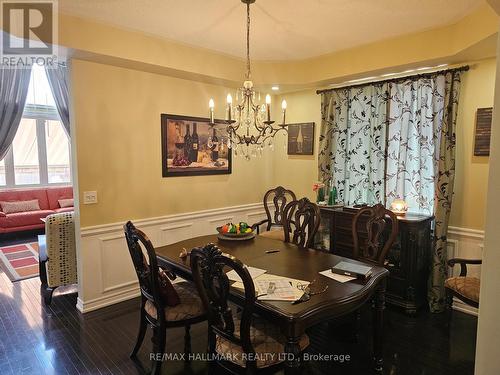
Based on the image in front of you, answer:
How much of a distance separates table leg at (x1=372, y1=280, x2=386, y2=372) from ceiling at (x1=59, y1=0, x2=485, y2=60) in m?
2.21

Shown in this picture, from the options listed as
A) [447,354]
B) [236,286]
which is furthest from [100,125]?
[447,354]

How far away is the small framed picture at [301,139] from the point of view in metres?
4.64

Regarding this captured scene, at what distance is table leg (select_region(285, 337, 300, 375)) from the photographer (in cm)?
167

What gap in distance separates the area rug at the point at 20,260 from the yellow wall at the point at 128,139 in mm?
1897

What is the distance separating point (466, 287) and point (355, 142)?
2027 mm

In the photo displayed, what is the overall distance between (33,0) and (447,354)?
4.29 m

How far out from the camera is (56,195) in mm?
6805

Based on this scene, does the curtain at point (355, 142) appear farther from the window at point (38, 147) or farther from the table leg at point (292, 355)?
the window at point (38, 147)

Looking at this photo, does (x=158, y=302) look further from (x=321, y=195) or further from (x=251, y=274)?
(x=321, y=195)

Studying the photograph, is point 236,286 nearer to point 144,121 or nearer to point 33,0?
point 144,121

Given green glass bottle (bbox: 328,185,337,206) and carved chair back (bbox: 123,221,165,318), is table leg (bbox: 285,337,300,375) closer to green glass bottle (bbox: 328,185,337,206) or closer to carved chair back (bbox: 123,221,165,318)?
carved chair back (bbox: 123,221,165,318)

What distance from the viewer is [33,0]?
96.8 inches

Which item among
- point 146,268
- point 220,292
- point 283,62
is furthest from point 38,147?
point 220,292

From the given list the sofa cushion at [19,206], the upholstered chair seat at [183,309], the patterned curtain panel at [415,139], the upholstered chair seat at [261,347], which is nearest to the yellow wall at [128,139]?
the upholstered chair seat at [183,309]
